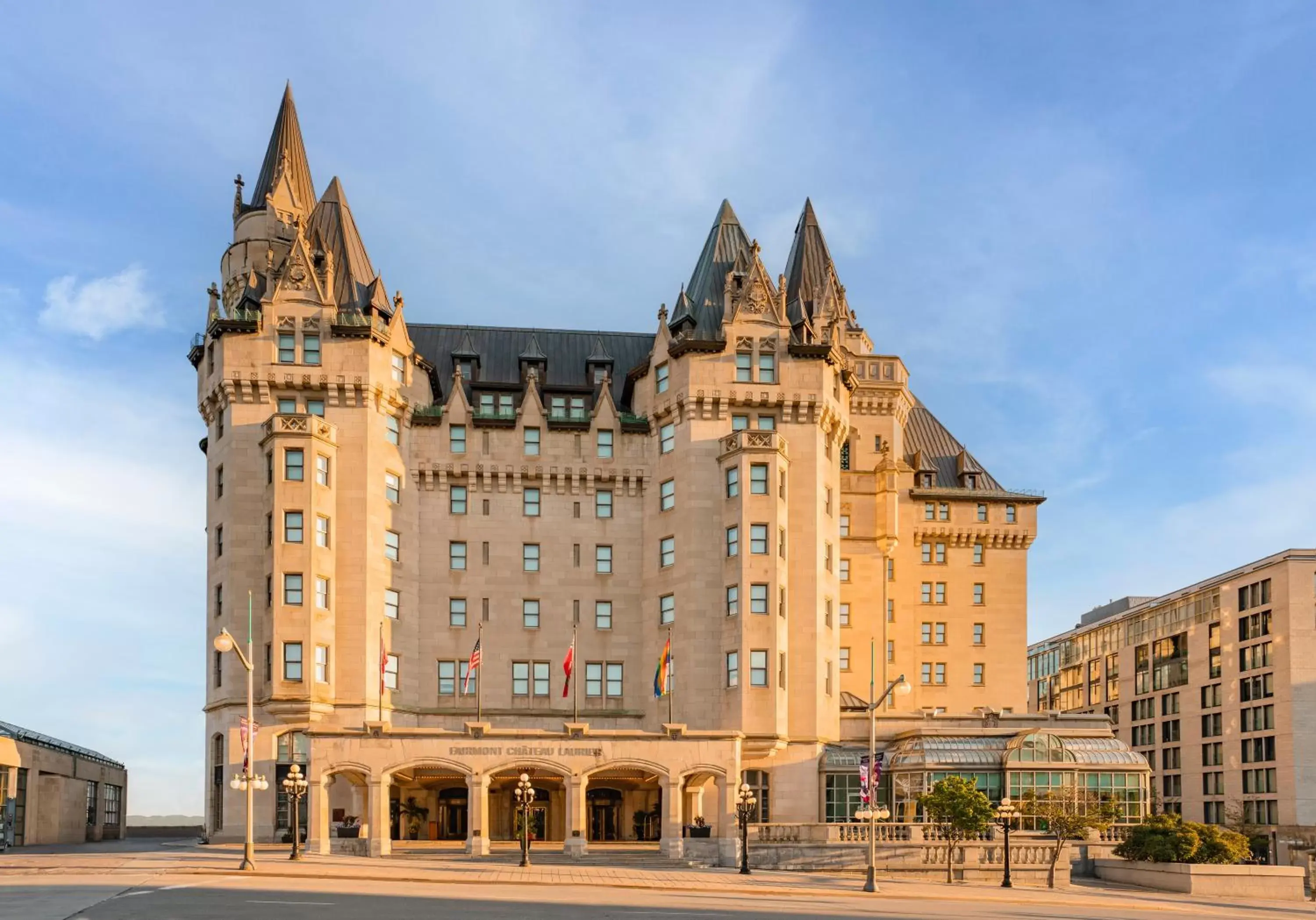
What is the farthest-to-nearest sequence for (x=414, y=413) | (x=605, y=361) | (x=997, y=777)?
(x=605, y=361) → (x=414, y=413) → (x=997, y=777)

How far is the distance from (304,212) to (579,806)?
4307 cm

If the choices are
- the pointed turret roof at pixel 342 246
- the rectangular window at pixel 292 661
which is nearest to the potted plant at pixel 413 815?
the rectangular window at pixel 292 661

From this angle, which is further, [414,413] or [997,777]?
[414,413]

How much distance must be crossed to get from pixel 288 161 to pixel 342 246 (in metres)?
11.6

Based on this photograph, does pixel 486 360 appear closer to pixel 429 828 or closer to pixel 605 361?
pixel 605 361

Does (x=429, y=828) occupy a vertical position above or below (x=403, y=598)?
below

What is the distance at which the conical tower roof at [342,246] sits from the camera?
80.8 m

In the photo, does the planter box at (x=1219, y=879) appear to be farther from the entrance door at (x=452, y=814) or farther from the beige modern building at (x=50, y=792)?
the beige modern building at (x=50, y=792)

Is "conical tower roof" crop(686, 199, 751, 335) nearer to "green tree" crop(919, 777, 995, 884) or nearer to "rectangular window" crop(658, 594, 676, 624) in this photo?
"rectangular window" crop(658, 594, 676, 624)

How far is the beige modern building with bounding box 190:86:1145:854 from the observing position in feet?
250

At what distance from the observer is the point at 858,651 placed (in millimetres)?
92062

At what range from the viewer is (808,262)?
306 ft

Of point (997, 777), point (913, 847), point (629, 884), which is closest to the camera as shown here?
point (629, 884)

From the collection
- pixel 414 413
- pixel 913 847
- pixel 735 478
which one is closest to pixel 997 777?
pixel 913 847
